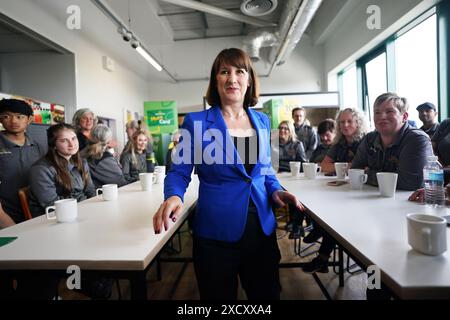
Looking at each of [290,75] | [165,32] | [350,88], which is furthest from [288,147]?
[165,32]

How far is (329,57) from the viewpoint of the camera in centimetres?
664

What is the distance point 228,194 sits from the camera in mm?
979

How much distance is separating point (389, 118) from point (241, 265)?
128cm

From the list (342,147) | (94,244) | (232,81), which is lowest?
(94,244)

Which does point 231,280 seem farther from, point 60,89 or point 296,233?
point 60,89

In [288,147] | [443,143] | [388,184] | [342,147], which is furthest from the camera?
[288,147]

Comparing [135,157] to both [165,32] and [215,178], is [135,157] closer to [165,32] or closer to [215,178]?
[215,178]

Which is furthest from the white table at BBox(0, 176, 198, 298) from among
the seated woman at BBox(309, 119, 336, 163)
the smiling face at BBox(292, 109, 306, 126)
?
the smiling face at BBox(292, 109, 306, 126)

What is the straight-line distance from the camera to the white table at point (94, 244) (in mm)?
749

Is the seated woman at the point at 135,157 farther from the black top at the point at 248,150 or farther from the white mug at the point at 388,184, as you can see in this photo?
the white mug at the point at 388,184

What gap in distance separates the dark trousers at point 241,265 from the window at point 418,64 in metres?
3.18

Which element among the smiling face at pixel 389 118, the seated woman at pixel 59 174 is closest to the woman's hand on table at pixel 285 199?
the smiling face at pixel 389 118
